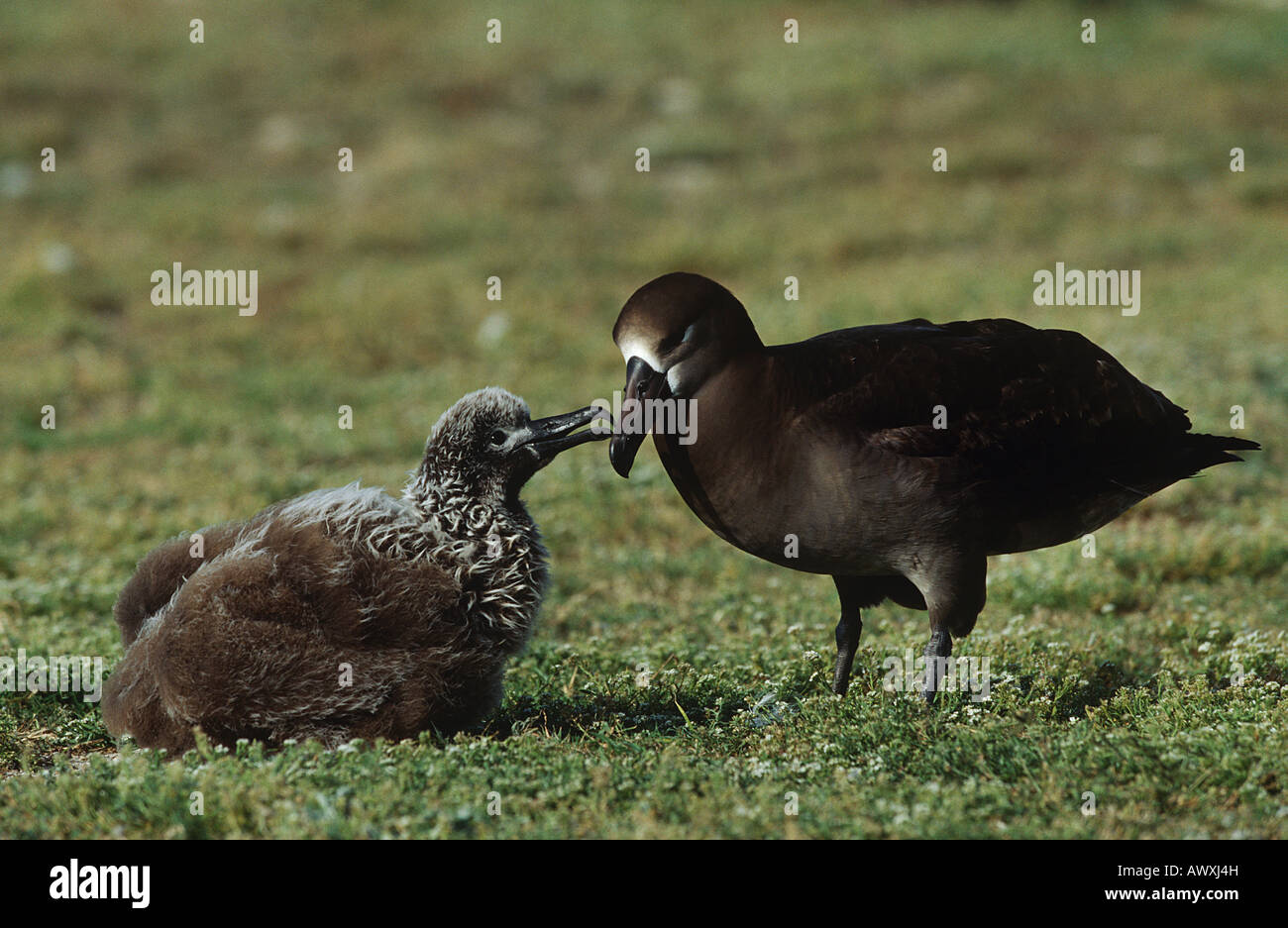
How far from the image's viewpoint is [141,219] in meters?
20.0

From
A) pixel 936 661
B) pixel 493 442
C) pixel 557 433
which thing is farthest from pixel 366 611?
pixel 936 661

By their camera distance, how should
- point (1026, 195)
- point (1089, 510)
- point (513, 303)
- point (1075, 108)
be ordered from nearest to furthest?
point (1089, 510)
point (513, 303)
point (1026, 195)
point (1075, 108)

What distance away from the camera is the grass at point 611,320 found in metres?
5.61

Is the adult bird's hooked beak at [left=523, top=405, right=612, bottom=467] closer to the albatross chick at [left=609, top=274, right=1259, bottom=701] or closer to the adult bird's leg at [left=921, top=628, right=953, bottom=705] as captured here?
the albatross chick at [left=609, top=274, right=1259, bottom=701]

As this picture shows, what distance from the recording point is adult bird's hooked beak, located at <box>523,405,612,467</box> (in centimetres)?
648

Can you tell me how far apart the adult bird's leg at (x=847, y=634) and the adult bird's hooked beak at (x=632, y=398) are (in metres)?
1.48

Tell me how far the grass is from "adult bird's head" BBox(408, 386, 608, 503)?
1.19m

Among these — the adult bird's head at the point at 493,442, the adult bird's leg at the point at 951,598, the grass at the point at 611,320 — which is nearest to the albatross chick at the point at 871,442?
the adult bird's leg at the point at 951,598

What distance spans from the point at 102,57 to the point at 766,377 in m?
24.2

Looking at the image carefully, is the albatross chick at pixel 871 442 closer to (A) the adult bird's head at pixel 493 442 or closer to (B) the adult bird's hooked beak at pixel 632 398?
(B) the adult bird's hooked beak at pixel 632 398

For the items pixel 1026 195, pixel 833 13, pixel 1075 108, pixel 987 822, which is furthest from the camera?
pixel 833 13

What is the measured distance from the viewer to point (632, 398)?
5965 mm

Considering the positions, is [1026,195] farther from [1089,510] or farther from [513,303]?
[1089,510]

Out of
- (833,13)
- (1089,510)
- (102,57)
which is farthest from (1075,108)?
(1089,510)
